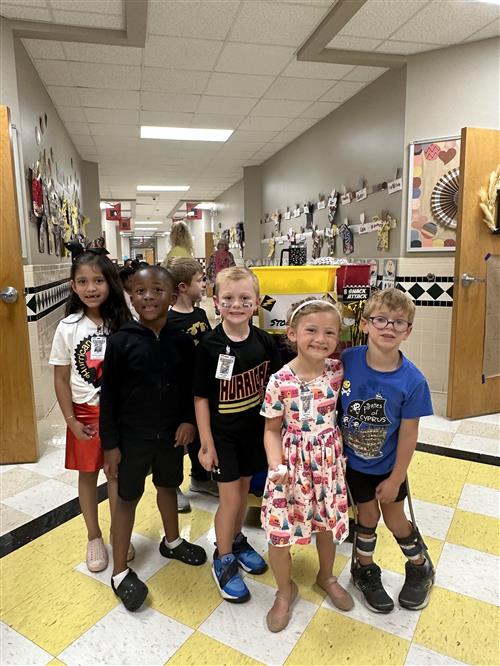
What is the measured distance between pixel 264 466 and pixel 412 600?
670mm

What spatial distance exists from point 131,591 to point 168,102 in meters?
4.56

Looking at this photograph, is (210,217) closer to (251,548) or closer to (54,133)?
(54,133)

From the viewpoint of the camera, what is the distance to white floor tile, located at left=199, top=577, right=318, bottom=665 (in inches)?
56.1

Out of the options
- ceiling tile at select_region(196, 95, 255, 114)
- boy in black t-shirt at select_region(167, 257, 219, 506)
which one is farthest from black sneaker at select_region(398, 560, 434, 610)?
ceiling tile at select_region(196, 95, 255, 114)

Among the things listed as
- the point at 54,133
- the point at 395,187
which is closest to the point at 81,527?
the point at 395,187

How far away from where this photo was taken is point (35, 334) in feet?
10.5

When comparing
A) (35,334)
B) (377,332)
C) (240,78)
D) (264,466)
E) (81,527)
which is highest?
(240,78)

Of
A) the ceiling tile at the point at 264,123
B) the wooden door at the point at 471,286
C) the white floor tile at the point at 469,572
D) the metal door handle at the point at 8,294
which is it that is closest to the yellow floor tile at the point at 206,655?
the white floor tile at the point at 469,572

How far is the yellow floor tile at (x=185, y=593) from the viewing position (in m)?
1.57

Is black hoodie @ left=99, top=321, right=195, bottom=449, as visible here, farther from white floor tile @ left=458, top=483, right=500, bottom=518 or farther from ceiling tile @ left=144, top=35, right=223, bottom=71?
ceiling tile @ left=144, top=35, right=223, bottom=71

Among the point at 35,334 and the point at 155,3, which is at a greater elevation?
the point at 155,3

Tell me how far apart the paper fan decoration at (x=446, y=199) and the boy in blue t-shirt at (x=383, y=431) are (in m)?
2.54

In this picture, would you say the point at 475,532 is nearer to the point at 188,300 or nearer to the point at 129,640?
the point at 129,640

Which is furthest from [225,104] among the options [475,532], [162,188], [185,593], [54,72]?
[162,188]
